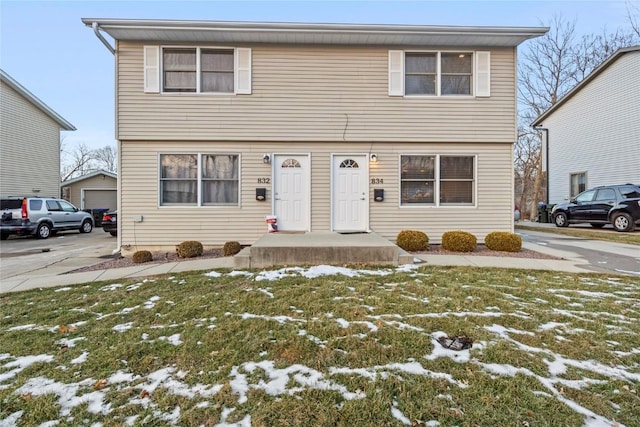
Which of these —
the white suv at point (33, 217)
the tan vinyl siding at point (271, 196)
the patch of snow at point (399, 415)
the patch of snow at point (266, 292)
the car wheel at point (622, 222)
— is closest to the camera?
the patch of snow at point (399, 415)

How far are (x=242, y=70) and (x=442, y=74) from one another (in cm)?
525

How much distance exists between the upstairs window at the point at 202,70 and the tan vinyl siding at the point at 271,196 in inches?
55.4

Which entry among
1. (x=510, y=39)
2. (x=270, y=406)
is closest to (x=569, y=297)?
(x=270, y=406)

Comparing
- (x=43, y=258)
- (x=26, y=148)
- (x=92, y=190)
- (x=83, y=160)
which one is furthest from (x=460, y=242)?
(x=83, y=160)

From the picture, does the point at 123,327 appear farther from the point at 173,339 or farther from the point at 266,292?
the point at 266,292

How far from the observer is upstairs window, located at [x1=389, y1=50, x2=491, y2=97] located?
846 centimetres

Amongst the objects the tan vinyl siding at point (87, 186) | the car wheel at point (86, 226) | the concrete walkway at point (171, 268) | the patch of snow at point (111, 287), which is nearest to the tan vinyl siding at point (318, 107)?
the concrete walkway at point (171, 268)

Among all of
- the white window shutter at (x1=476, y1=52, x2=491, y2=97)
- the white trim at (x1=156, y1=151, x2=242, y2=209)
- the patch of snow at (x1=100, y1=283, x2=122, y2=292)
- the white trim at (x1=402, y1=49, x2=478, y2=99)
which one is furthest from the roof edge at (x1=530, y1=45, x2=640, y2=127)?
the patch of snow at (x1=100, y1=283, x2=122, y2=292)

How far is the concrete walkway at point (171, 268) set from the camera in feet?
17.7

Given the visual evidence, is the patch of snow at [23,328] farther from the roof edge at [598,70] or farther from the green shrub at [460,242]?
the roof edge at [598,70]

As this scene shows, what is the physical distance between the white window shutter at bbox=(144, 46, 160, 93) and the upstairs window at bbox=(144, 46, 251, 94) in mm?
24

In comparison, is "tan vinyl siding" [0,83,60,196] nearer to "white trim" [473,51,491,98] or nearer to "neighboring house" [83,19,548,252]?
"neighboring house" [83,19,548,252]

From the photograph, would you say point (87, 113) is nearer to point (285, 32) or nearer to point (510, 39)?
point (285, 32)

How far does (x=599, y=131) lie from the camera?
15195 mm
